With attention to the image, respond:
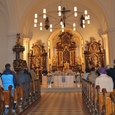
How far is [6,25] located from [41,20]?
4728mm

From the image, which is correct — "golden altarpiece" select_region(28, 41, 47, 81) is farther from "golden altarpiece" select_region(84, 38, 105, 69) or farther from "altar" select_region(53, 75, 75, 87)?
"altar" select_region(53, 75, 75, 87)

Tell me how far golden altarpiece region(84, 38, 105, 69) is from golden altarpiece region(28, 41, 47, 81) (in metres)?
4.15

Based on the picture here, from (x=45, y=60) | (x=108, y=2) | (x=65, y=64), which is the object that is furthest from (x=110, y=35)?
(x=45, y=60)

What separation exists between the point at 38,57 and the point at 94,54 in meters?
5.49

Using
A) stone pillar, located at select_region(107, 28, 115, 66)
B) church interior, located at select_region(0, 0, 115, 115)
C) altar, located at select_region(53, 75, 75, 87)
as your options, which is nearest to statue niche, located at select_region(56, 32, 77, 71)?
church interior, located at select_region(0, 0, 115, 115)

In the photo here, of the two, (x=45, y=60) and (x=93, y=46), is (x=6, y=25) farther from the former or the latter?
(x=93, y=46)

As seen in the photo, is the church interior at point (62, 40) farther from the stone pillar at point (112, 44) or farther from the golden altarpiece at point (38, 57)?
the stone pillar at point (112, 44)

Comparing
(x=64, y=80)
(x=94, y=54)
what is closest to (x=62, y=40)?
(x=94, y=54)

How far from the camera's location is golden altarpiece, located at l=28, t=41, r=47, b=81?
1870 cm

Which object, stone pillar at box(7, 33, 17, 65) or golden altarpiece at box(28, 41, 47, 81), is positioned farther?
golden altarpiece at box(28, 41, 47, 81)

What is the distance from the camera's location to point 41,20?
19.5 meters

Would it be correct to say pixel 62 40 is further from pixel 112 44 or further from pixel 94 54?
pixel 112 44

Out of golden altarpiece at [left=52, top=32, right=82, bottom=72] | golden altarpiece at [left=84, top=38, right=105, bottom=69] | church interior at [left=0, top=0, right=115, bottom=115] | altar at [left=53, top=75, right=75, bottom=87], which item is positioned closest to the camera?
altar at [left=53, top=75, right=75, bottom=87]

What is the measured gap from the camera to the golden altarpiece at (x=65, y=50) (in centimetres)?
1956
